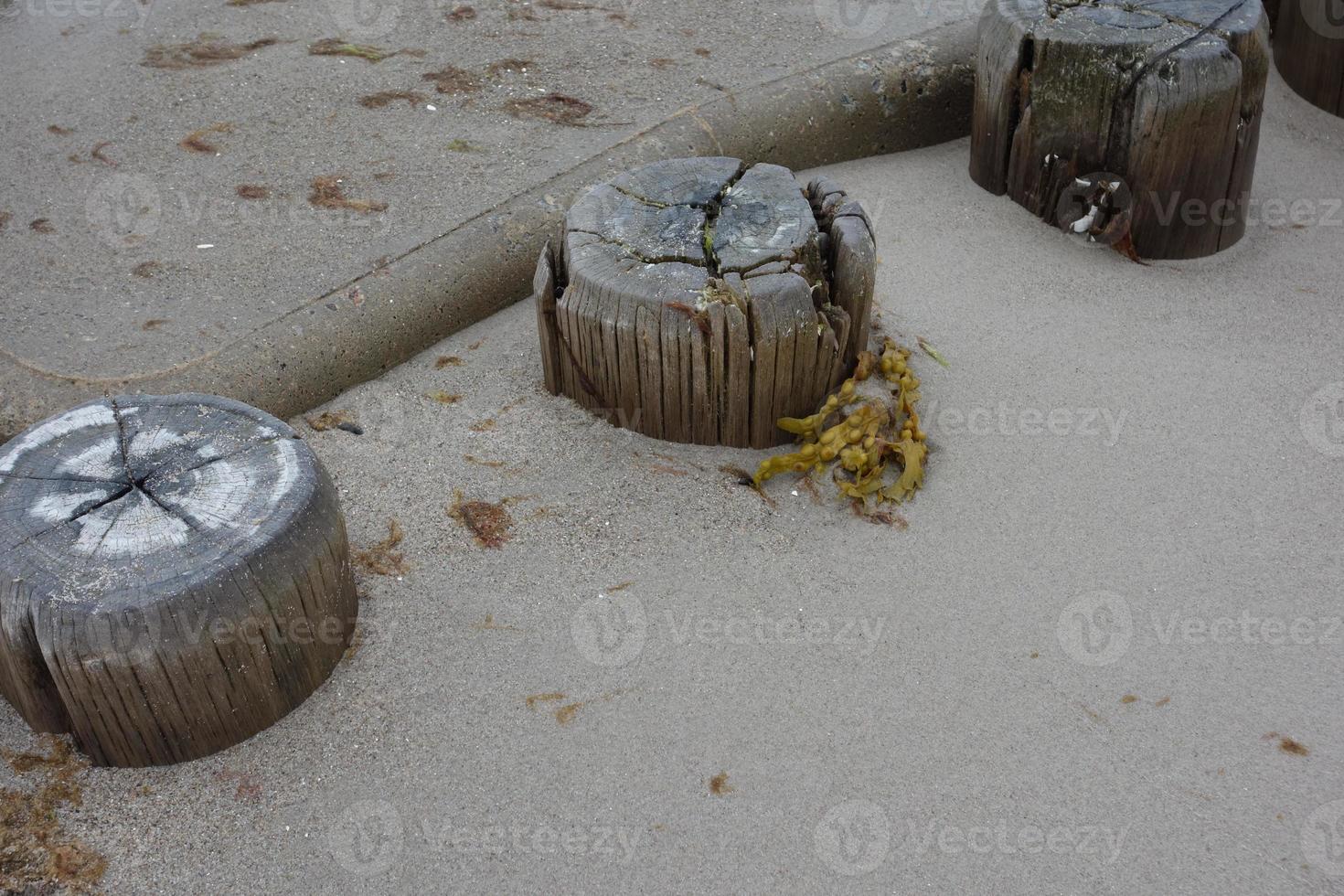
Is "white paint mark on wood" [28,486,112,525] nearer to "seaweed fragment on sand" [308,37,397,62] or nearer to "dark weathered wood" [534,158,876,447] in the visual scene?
"dark weathered wood" [534,158,876,447]

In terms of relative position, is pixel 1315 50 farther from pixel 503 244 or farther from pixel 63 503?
pixel 63 503

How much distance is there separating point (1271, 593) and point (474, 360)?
2412 mm

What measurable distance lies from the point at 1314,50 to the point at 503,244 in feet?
12.5

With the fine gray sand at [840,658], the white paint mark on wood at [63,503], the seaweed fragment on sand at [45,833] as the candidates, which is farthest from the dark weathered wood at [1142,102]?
the seaweed fragment on sand at [45,833]

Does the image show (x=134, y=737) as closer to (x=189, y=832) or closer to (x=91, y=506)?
(x=189, y=832)

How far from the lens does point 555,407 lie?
370cm

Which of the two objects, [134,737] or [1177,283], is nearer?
[134,737]

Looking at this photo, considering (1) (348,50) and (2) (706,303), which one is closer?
(2) (706,303)

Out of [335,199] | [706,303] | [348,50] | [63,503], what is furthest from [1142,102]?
[63,503]

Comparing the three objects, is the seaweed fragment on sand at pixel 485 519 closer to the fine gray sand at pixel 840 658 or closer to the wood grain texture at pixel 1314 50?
the fine gray sand at pixel 840 658

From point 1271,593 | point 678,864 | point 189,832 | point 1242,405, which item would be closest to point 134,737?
point 189,832

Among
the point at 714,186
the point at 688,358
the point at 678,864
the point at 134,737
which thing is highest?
the point at 714,186

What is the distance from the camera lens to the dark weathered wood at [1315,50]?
5.25 m

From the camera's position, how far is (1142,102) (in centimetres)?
417
